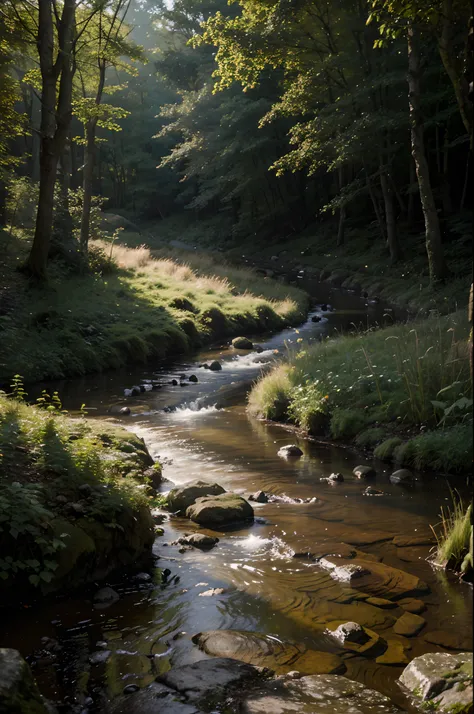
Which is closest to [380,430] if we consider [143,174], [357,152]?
[357,152]

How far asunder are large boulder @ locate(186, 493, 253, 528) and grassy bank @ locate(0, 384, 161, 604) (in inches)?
27.4

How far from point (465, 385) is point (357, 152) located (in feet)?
59.3

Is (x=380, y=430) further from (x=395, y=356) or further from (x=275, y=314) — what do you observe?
(x=275, y=314)

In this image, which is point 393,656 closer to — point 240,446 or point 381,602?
point 381,602

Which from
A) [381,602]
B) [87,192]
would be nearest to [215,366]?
[87,192]

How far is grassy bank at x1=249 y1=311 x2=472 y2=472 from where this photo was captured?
909cm

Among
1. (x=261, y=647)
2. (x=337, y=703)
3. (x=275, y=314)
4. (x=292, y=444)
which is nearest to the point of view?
(x=337, y=703)

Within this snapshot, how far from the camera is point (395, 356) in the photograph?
36.1 ft

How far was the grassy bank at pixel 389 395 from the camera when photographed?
9094 mm

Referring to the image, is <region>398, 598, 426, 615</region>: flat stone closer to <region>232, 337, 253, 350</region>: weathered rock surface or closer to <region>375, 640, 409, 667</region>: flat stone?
<region>375, 640, 409, 667</region>: flat stone

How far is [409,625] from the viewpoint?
198 inches

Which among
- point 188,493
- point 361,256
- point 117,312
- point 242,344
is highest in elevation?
point 361,256

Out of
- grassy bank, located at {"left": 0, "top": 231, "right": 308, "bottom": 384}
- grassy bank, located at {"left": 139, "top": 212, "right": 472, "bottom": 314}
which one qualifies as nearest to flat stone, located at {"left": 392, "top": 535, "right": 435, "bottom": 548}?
grassy bank, located at {"left": 139, "top": 212, "right": 472, "bottom": 314}

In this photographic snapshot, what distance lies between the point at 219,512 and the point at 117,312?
13.0 m
